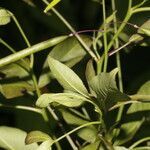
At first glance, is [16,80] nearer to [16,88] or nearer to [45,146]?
[16,88]

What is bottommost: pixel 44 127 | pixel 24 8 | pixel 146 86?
pixel 44 127

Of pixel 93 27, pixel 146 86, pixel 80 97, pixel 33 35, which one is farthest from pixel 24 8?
pixel 80 97

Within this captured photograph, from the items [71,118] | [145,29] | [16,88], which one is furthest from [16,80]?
[145,29]

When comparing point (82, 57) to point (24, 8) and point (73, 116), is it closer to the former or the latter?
point (73, 116)

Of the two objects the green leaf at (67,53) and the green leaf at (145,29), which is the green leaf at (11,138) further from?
the green leaf at (145,29)

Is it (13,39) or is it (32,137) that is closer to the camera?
(32,137)
